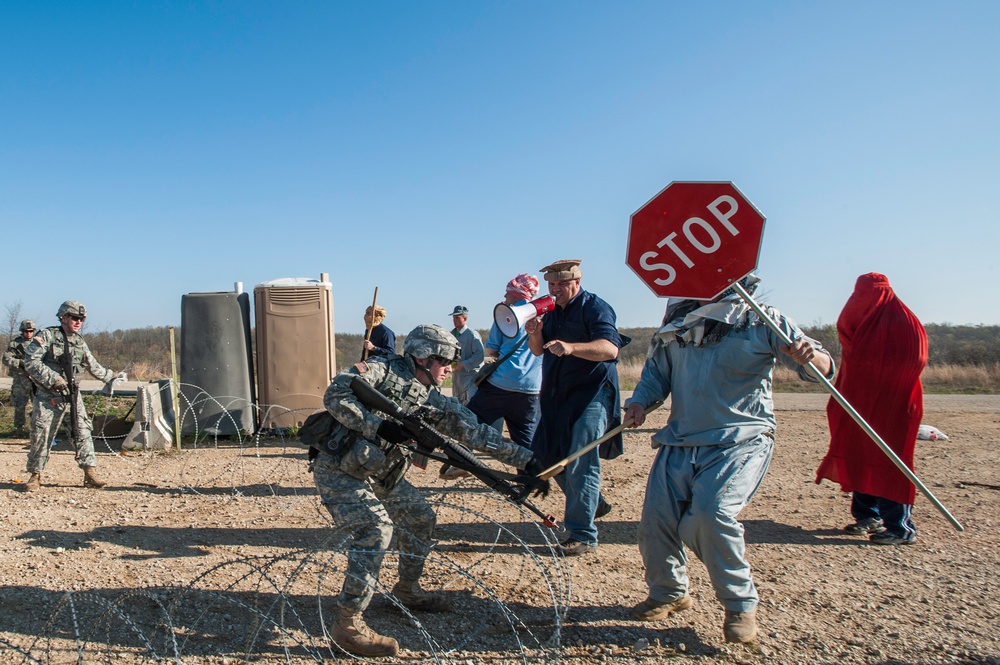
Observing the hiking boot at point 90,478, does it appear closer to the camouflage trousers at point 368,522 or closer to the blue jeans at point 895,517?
the camouflage trousers at point 368,522

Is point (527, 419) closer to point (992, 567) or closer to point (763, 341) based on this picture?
point (763, 341)

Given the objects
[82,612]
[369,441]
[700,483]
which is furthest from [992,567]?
[82,612]

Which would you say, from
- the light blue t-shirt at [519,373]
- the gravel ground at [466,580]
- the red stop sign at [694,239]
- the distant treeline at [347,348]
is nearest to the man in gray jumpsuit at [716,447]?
the red stop sign at [694,239]

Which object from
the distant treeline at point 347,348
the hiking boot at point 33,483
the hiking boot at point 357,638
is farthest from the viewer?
the distant treeline at point 347,348

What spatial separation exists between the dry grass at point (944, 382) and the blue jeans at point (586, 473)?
12.0m

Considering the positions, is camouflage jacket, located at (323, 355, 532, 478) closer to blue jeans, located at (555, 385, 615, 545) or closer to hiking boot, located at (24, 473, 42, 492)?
blue jeans, located at (555, 385, 615, 545)

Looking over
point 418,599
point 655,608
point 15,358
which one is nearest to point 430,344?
point 418,599

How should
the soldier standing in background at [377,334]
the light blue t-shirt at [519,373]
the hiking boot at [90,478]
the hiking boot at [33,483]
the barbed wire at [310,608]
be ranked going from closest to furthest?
Answer: the barbed wire at [310,608]
the light blue t-shirt at [519,373]
the hiking boot at [33,483]
the hiking boot at [90,478]
the soldier standing in background at [377,334]

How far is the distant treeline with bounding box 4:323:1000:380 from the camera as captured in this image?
79.7 feet

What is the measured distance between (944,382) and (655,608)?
62.2ft

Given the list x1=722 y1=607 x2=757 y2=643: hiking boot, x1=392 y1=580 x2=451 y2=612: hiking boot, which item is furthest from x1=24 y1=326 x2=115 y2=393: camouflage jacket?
x1=722 y1=607 x2=757 y2=643: hiking boot

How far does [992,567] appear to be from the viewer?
4934mm

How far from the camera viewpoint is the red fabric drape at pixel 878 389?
5.52 m

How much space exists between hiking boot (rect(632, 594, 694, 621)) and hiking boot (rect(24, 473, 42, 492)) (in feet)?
19.3
